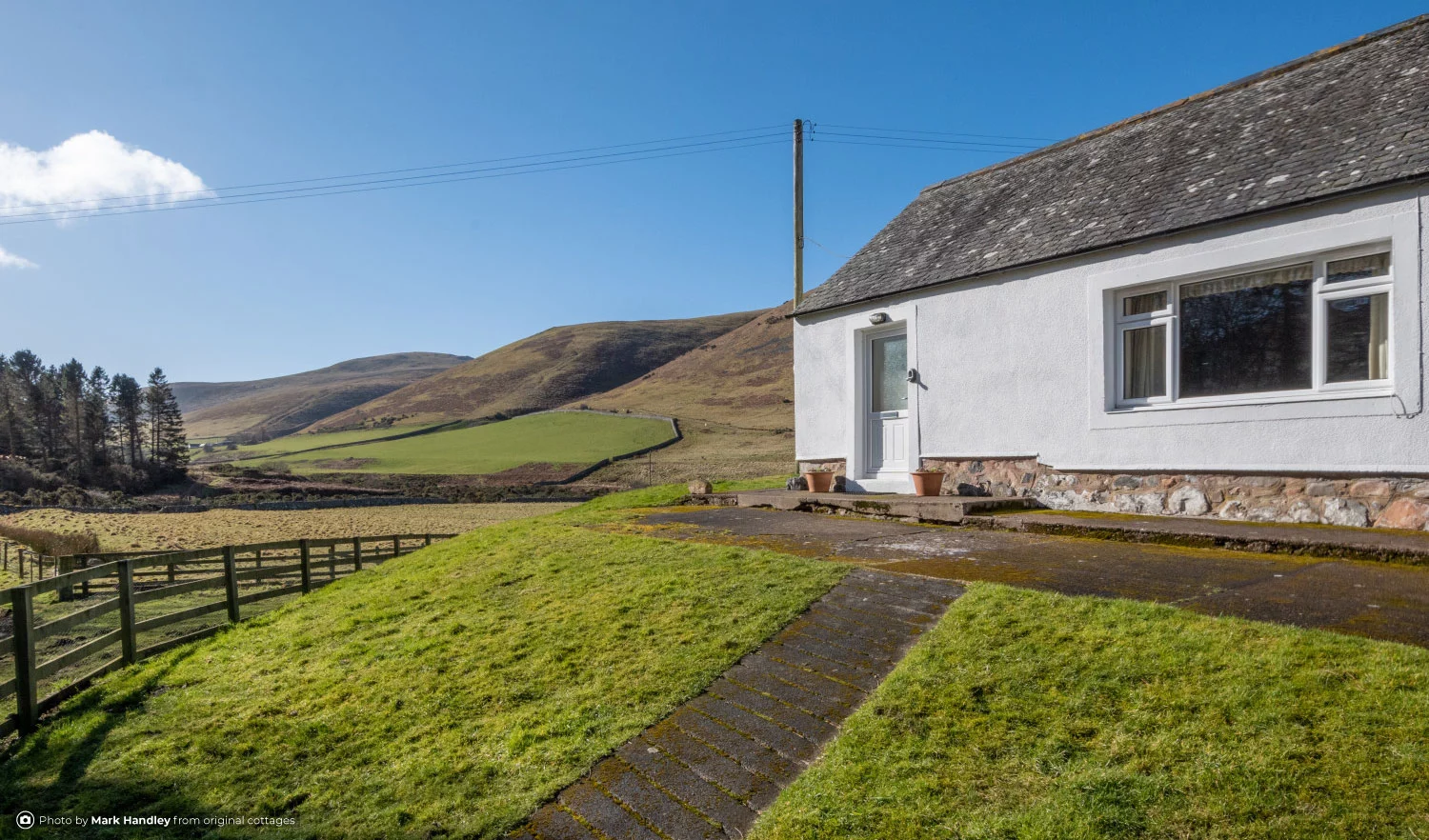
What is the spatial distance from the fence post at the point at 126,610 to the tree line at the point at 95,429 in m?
70.2

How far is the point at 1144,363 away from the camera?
360 inches

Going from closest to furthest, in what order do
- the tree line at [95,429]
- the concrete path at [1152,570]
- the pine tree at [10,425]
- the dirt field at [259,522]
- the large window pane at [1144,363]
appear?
the concrete path at [1152,570] → the large window pane at [1144,363] → the dirt field at [259,522] → the tree line at [95,429] → the pine tree at [10,425]

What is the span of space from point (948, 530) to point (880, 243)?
6.40 metres

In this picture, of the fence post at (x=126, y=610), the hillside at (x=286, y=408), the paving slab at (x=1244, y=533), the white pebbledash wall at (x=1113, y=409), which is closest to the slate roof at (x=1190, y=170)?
the white pebbledash wall at (x=1113, y=409)

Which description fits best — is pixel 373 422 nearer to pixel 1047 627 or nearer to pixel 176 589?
pixel 176 589

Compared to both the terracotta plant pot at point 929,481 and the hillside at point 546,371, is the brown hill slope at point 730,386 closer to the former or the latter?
the hillside at point 546,371

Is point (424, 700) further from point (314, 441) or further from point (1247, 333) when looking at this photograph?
point (314, 441)

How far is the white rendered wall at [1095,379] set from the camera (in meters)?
7.04

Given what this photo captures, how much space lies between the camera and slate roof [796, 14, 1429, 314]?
7750 mm

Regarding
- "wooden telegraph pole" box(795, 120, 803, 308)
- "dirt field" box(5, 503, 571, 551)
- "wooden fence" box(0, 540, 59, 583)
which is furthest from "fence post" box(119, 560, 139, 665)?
"dirt field" box(5, 503, 571, 551)

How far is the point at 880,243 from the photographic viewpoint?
1351 cm

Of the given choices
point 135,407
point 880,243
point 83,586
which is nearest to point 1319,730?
point 880,243

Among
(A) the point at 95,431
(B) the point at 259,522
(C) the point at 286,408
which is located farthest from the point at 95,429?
(C) the point at 286,408

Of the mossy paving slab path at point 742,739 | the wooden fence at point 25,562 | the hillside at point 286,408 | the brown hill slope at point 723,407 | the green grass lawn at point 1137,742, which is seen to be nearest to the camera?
the green grass lawn at point 1137,742
